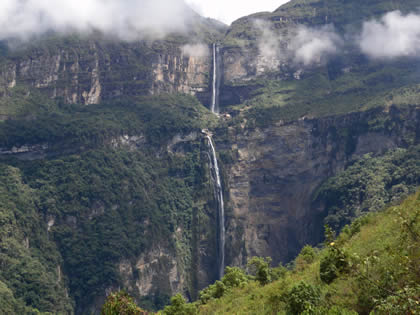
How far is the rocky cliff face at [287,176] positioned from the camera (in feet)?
300

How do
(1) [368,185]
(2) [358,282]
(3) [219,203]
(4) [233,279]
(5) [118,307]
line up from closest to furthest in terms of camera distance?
(2) [358,282] < (5) [118,307] < (4) [233,279] < (1) [368,185] < (3) [219,203]

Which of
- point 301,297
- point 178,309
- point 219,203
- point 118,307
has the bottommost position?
point 219,203

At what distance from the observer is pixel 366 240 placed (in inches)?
1021

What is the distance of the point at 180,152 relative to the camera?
103 metres

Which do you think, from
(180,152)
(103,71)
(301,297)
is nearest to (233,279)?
(301,297)

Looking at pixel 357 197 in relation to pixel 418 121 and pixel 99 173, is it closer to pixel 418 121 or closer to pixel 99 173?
pixel 418 121

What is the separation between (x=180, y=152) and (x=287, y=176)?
23740 mm

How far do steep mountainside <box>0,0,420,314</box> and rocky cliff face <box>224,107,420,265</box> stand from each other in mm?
215

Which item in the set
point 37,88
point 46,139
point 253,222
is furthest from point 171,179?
point 37,88

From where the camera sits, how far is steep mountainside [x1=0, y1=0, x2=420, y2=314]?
78.9 metres

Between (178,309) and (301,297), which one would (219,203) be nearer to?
(178,309)

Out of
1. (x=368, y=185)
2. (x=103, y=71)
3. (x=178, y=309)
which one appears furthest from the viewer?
(x=103, y=71)

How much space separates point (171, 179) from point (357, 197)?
1515 inches

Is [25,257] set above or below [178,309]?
below
